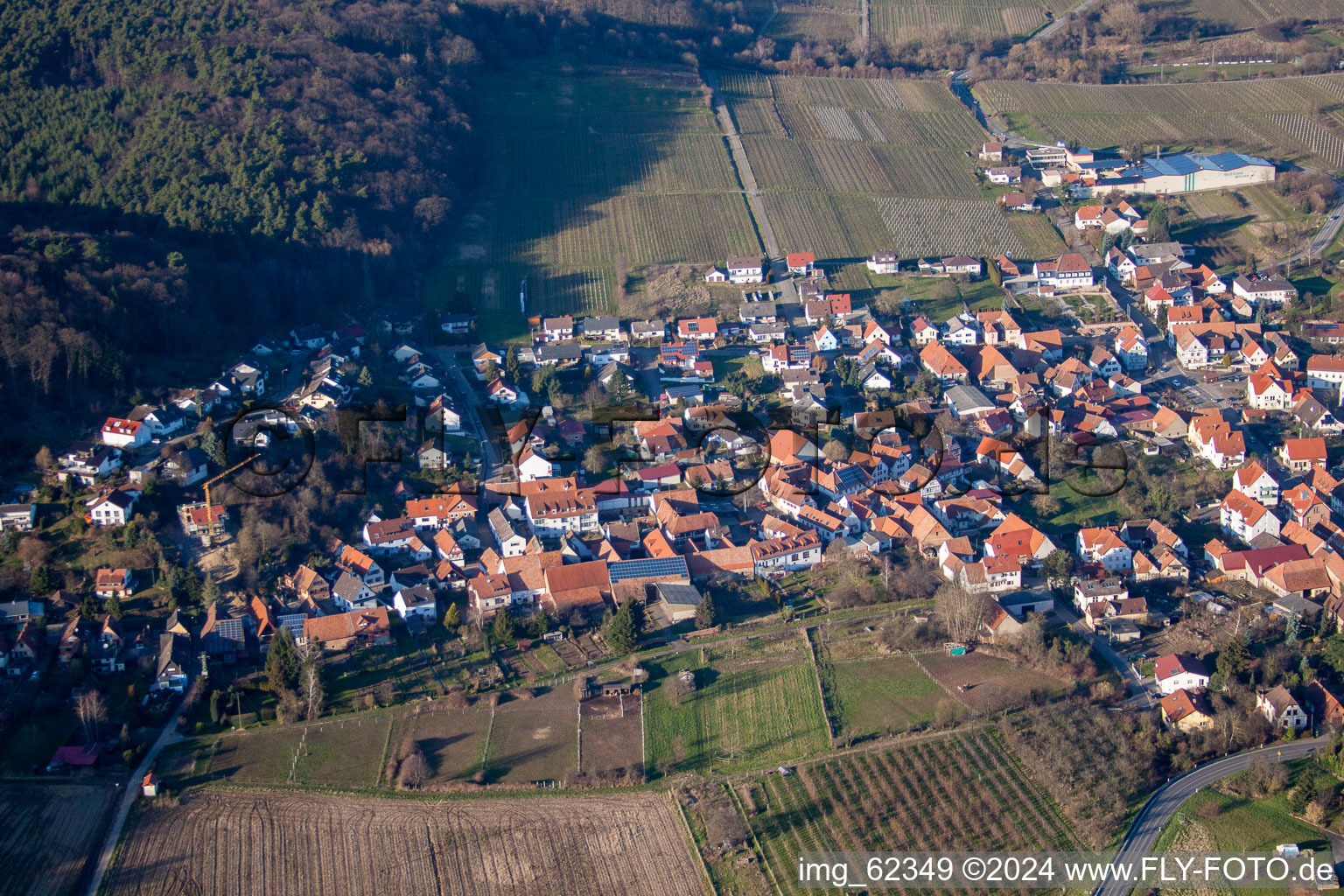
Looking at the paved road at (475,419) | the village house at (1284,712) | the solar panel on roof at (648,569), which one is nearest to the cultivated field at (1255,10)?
the paved road at (475,419)

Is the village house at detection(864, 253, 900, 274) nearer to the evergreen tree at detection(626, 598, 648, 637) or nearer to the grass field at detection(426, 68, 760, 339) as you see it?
the grass field at detection(426, 68, 760, 339)

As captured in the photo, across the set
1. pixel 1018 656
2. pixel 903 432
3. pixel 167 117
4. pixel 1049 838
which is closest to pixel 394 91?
pixel 167 117

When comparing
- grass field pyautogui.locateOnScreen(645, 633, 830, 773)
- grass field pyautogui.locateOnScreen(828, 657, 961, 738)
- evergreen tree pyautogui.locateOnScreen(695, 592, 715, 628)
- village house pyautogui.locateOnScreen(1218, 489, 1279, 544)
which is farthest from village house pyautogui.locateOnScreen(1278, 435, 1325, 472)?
evergreen tree pyautogui.locateOnScreen(695, 592, 715, 628)

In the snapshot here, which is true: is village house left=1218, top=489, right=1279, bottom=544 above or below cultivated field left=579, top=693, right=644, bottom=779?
below

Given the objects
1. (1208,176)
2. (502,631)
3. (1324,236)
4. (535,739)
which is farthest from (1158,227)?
(535,739)

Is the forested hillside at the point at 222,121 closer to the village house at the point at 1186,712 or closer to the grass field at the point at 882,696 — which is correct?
the grass field at the point at 882,696

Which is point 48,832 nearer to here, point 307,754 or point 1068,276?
point 307,754

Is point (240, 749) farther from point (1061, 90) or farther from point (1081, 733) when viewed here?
point (1061, 90)
